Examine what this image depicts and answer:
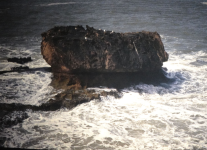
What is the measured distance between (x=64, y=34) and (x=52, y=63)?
79cm

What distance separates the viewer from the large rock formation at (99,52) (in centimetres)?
582

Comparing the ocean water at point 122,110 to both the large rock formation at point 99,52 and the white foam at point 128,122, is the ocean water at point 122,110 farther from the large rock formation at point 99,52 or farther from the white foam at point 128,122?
the large rock formation at point 99,52

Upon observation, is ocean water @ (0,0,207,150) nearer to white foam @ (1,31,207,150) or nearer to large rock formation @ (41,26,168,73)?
white foam @ (1,31,207,150)

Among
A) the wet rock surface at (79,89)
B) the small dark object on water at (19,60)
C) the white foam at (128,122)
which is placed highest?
Answer: the small dark object on water at (19,60)

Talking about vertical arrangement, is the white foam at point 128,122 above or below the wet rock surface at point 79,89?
below

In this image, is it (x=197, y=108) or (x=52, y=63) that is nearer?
(x=197, y=108)

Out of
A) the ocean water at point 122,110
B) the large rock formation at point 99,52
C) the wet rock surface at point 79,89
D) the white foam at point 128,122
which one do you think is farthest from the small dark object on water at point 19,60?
the wet rock surface at point 79,89

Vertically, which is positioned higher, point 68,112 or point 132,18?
point 132,18

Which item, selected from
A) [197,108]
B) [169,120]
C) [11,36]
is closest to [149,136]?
[169,120]

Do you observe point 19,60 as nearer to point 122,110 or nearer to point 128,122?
point 122,110

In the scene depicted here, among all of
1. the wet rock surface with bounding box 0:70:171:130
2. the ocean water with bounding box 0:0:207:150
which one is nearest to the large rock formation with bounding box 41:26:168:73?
the wet rock surface with bounding box 0:70:171:130

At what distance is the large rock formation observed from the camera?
19.1 feet

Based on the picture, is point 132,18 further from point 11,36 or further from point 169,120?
point 169,120

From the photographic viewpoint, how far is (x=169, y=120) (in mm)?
4664
